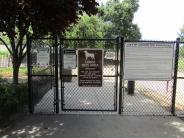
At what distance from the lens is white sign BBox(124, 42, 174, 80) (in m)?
8.76

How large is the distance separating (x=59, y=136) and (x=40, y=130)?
0.66m

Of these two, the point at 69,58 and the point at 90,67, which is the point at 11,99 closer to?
the point at 69,58

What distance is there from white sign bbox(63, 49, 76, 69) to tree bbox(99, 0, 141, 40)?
Answer: 36.4 m

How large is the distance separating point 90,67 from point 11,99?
7.48ft

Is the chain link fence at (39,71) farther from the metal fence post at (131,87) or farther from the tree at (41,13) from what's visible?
the metal fence post at (131,87)

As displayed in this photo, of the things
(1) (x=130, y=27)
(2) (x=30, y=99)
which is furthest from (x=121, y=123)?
(1) (x=130, y=27)

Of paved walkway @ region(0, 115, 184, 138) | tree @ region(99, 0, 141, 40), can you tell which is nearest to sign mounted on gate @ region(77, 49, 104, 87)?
paved walkway @ region(0, 115, 184, 138)

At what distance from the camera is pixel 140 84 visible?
16.2 metres

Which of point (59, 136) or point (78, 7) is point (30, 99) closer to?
point (59, 136)

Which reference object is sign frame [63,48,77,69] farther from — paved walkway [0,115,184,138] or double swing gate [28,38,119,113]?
paved walkway [0,115,184,138]

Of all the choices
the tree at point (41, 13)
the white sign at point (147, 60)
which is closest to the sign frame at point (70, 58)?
the tree at point (41, 13)

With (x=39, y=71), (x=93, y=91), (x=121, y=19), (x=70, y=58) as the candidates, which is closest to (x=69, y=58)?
(x=70, y=58)

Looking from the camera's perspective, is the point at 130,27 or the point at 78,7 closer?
the point at 78,7

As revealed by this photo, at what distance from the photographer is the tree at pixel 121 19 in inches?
1781
